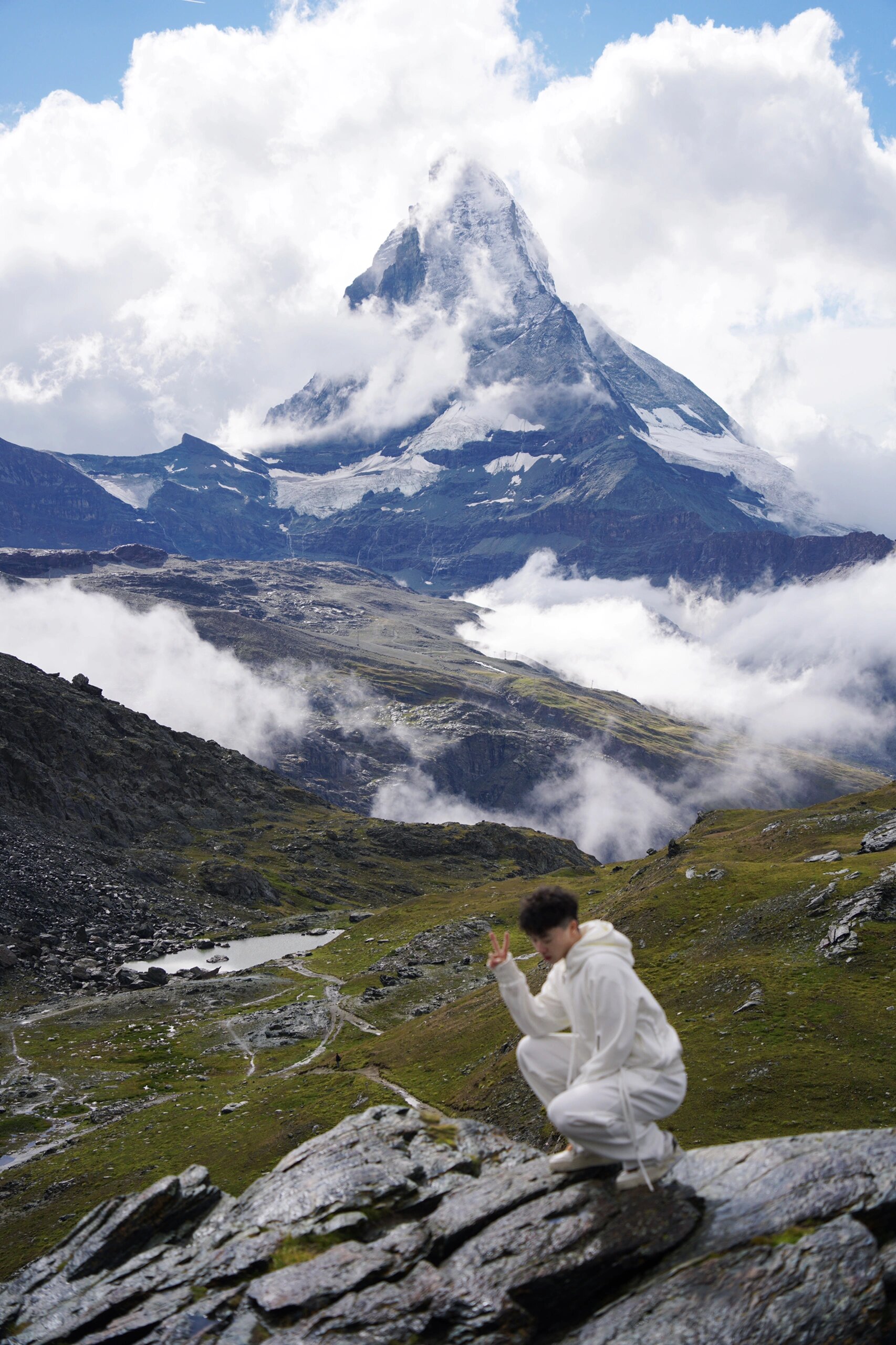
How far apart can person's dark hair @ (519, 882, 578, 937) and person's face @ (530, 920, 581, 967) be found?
5 cm

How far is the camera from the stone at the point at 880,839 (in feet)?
177

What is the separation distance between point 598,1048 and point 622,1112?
927 millimetres

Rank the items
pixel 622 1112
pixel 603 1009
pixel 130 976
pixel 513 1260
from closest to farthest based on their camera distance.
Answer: pixel 513 1260 < pixel 622 1112 < pixel 603 1009 < pixel 130 976

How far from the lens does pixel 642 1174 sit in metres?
13.3

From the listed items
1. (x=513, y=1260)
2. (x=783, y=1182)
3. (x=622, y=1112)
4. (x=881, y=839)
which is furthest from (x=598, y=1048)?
(x=881, y=839)

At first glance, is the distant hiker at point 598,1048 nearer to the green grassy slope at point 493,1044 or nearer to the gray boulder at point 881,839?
the green grassy slope at point 493,1044

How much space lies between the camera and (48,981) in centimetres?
8994

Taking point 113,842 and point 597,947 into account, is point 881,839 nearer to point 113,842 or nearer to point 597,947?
point 597,947

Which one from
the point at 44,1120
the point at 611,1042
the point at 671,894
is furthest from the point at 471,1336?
the point at 44,1120

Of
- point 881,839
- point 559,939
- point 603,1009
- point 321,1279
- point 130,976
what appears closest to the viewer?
point 603,1009

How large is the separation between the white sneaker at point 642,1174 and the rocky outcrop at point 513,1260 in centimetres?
19

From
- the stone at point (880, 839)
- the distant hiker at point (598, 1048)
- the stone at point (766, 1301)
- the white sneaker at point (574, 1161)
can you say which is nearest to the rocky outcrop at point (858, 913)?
the stone at point (880, 839)

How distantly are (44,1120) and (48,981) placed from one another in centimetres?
4010

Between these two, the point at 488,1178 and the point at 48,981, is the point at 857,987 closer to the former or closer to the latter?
the point at 488,1178
